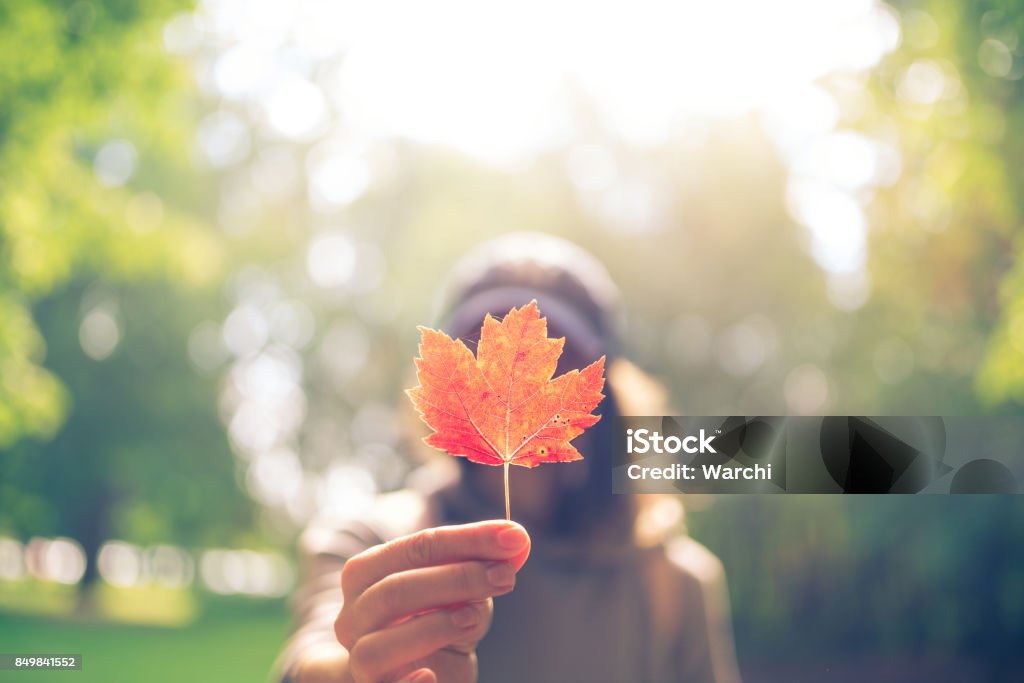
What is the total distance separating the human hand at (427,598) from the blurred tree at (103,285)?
6.52m

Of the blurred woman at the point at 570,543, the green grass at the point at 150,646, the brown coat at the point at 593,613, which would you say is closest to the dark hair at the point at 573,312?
the blurred woman at the point at 570,543

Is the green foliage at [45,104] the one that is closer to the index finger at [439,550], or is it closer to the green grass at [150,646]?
the green grass at [150,646]

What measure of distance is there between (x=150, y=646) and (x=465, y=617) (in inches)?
631

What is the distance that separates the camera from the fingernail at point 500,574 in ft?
3.05

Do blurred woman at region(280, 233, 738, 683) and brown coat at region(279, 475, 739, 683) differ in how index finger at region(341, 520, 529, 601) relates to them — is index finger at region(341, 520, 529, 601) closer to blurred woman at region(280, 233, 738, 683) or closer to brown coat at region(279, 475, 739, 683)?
blurred woman at region(280, 233, 738, 683)

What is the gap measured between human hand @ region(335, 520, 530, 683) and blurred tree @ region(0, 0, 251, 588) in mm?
6521

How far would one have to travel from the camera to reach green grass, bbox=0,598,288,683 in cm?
1118

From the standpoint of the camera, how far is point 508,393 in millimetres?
909

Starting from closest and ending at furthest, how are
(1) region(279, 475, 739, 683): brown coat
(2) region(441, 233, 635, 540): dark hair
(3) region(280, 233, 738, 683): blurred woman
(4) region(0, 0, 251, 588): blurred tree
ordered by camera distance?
1. (3) region(280, 233, 738, 683): blurred woman
2. (2) region(441, 233, 635, 540): dark hair
3. (1) region(279, 475, 739, 683): brown coat
4. (4) region(0, 0, 251, 588): blurred tree

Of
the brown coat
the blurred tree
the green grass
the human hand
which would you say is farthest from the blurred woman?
the green grass

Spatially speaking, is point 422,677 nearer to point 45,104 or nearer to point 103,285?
point 45,104

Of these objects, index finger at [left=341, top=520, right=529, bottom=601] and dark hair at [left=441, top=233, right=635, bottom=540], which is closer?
index finger at [left=341, top=520, right=529, bottom=601]

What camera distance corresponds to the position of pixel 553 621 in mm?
2438

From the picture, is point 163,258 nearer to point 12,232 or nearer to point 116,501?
point 12,232
